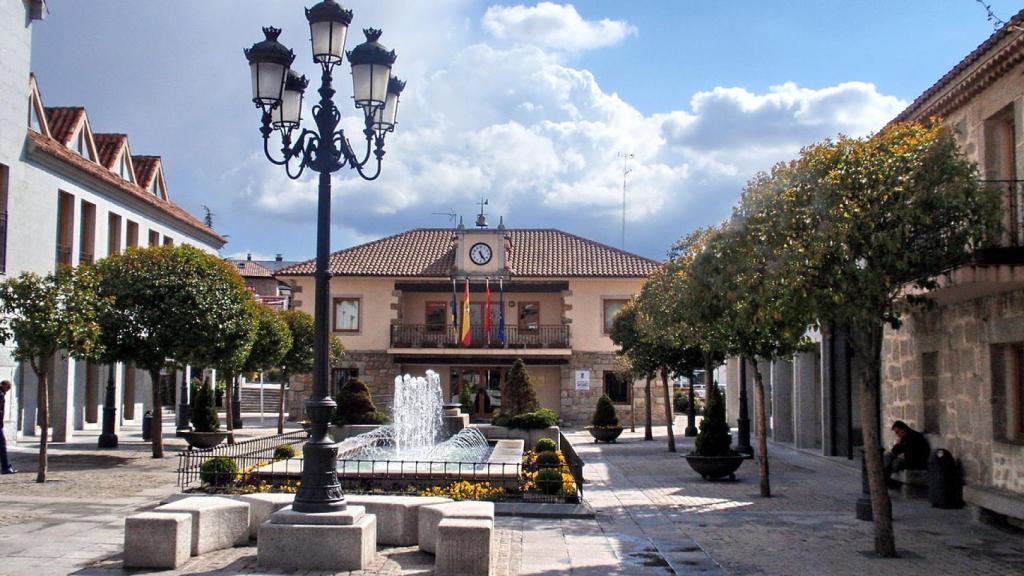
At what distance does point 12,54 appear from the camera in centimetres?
2367

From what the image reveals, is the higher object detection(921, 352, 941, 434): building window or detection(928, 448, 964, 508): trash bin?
detection(921, 352, 941, 434): building window

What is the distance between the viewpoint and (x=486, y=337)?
134 ft

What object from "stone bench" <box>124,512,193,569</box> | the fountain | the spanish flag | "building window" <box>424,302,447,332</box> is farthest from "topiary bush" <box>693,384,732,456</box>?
"building window" <box>424,302,447,332</box>

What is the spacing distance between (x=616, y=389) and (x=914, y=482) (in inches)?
1005

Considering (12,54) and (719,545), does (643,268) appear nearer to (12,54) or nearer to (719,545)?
(12,54)

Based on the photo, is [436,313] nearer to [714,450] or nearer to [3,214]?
[3,214]

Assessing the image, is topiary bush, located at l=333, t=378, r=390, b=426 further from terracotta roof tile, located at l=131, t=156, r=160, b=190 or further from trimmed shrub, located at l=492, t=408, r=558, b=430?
terracotta roof tile, located at l=131, t=156, r=160, b=190

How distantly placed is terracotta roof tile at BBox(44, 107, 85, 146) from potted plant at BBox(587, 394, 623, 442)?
17.8 metres

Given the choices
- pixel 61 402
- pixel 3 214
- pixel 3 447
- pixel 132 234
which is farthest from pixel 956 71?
pixel 132 234

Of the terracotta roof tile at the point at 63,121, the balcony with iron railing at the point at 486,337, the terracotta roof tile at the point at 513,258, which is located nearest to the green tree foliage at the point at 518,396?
the balcony with iron railing at the point at 486,337

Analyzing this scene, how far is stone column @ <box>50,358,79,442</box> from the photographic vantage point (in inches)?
1016

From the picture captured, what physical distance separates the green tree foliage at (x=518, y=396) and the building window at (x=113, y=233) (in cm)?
1352

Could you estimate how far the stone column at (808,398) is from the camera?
24922mm

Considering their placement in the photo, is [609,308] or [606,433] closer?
[606,433]
